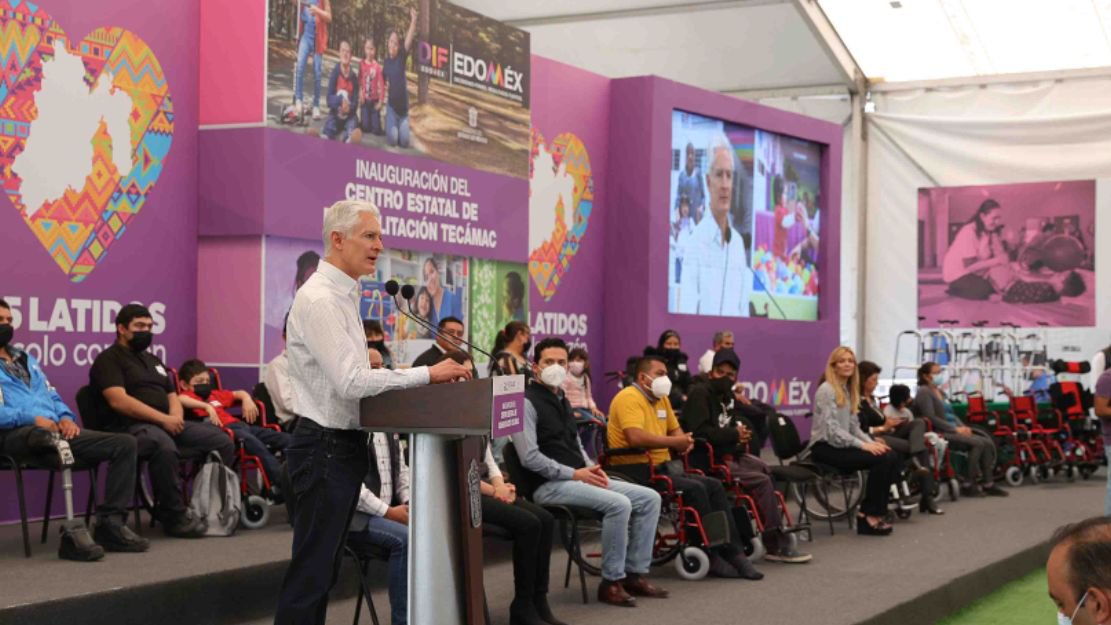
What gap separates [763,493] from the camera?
25.0ft

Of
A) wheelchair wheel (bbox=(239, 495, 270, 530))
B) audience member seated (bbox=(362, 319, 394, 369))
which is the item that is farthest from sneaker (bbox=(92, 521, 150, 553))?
audience member seated (bbox=(362, 319, 394, 369))

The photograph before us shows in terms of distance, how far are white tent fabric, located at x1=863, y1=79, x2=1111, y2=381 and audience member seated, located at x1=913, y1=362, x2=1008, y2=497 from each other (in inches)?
191

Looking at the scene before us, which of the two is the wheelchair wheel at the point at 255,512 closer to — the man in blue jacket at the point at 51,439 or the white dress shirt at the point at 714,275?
the man in blue jacket at the point at 51,439

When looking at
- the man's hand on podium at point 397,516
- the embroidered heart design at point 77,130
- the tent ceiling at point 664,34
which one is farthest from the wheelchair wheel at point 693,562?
the tent ceiling at point 664,34

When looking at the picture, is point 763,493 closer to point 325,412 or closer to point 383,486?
point 383,486

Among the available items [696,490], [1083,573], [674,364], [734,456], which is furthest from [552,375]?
[674,364]

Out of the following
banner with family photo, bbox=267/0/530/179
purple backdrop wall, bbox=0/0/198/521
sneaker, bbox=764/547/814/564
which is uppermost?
banner with family photo, bbox=267/0/530/179

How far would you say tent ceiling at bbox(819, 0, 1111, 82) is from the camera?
15562 mm

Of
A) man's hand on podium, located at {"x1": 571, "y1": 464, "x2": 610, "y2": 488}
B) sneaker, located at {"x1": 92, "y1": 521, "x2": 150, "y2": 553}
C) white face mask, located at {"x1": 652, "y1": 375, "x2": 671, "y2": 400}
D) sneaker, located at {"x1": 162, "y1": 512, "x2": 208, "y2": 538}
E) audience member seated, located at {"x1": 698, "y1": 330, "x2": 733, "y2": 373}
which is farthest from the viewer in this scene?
audience member seated, located at {"x1": 698, "y1": 330, "x2": 733, "y2": 373}

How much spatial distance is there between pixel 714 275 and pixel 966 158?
197 inches

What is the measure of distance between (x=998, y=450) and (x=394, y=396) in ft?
31.6

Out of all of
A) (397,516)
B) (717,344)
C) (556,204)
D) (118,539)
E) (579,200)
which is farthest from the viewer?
(717,344)

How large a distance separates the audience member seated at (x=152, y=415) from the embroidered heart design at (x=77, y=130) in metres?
0.86

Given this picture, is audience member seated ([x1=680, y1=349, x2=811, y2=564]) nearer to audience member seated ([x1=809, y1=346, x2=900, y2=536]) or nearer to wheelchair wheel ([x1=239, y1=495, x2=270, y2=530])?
audience member seated ([x1=809, y1=346, x2=900, y2=536])
